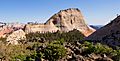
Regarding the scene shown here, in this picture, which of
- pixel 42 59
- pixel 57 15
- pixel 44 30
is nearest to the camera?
pixel 42 59

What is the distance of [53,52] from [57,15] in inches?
2412

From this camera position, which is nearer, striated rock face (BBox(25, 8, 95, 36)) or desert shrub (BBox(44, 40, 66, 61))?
desert shrub (BBox(44, 40, 66, 61))

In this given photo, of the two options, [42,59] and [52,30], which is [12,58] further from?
[52,30]

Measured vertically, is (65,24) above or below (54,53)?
above

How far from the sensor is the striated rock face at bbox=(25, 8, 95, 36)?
256ft

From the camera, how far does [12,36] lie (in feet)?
194

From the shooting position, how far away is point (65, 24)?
3287 inches

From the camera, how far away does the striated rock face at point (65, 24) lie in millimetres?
77938

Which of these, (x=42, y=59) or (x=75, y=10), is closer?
(x=42, y=59)

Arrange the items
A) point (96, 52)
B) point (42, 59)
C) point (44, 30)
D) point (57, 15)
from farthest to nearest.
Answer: point (57, 15), point (44, 30), point (96, 52), point (42, 59)

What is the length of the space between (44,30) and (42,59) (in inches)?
2181

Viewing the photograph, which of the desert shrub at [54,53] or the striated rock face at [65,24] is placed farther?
the striated rock face at [65,24]

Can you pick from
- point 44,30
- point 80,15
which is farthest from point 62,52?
point 80,15

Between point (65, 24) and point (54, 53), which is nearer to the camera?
point (54, 53)
